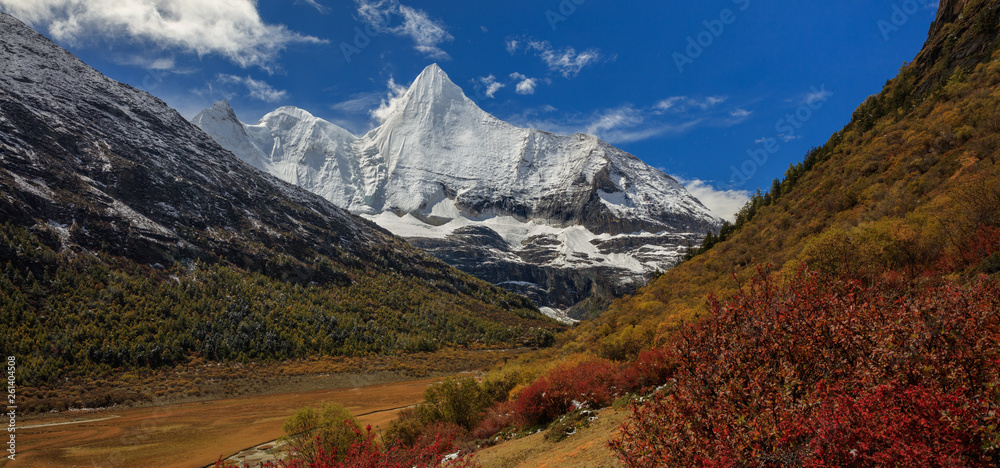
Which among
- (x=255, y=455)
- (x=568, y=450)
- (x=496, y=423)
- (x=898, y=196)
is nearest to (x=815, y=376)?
(x=568, y=450)

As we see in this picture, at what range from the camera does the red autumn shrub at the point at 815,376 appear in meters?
4.26

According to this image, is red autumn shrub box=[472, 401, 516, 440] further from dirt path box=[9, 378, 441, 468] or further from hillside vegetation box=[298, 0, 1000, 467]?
dirt path box=[9, 378, 441, 468]

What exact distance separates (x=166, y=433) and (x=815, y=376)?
138 ft

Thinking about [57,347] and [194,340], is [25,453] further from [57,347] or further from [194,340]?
[194,340]

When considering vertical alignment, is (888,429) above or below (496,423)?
above

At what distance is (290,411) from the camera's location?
42.6 metres

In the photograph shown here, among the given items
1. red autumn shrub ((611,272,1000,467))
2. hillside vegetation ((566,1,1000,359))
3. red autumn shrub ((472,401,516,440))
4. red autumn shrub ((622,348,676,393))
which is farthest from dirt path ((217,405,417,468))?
red autumn shrub ((611,272,1000,467))

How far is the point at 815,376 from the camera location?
554cm

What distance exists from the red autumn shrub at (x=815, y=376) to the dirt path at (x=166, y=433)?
765 inches

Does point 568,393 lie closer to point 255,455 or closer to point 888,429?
point 888,429

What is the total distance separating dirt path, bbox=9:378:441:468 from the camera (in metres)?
26.2

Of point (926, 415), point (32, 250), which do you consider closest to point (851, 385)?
point (926, 415)

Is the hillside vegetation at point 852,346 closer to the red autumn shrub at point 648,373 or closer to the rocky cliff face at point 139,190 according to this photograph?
the red autumn shrub at point 648,373

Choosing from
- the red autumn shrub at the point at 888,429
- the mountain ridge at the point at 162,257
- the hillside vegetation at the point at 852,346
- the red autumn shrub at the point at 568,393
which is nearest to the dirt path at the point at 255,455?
the hillside vegetation at the point at 852,346
